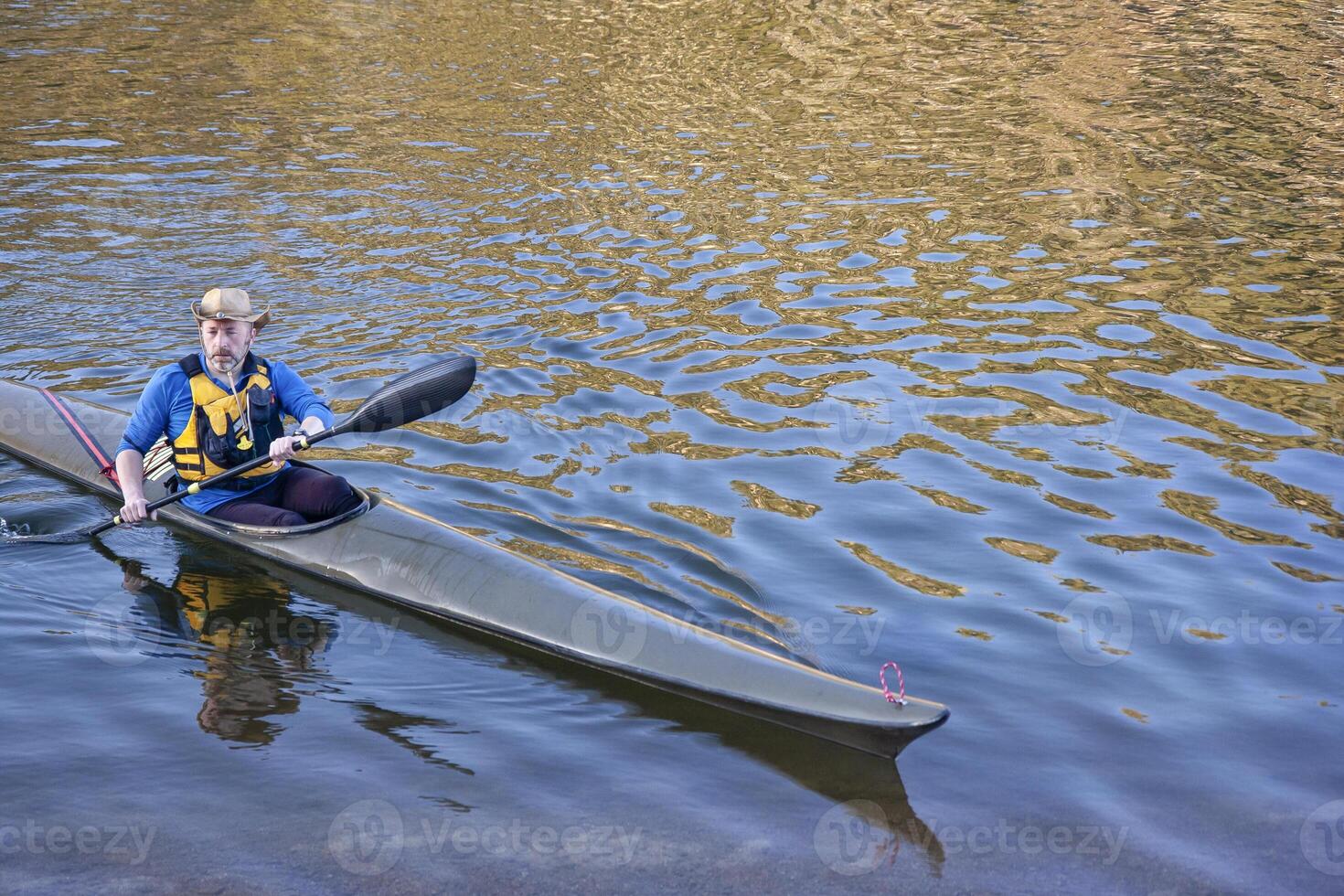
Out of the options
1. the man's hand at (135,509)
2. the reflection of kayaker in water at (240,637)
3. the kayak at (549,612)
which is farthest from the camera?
the man's hand at (135,509)

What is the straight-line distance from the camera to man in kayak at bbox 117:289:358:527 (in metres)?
6.18

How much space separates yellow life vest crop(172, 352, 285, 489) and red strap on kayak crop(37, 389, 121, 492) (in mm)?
A: 1100

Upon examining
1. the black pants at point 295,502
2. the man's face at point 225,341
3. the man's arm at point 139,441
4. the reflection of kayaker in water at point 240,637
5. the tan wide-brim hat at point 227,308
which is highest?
the tan wide-brim hat at point 227,308

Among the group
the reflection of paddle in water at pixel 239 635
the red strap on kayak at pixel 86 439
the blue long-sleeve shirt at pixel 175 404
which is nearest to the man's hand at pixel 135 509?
the blue long-sleeve shirt at pixel 175 404

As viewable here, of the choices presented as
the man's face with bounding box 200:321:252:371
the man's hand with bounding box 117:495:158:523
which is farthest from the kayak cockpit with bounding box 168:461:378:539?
the man's face with bounding box 200:321:252:371

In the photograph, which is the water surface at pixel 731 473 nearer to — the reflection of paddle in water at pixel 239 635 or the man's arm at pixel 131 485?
the reflection of paddle in water at pixel 239 635

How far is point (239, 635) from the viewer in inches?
238

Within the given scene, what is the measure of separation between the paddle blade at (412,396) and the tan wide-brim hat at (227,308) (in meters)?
0.67

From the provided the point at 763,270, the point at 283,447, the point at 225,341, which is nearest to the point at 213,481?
the point at 283,447

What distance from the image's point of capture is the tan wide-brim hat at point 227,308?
6.00 metres

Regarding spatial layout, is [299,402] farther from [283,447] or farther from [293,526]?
[293,526]

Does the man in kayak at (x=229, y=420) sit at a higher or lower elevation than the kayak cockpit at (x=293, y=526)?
higher

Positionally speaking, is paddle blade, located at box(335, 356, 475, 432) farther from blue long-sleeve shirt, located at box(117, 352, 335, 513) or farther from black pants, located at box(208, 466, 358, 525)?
black pants, located at box(208, 466, 358, 525)

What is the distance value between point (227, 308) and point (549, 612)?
2085 mm
